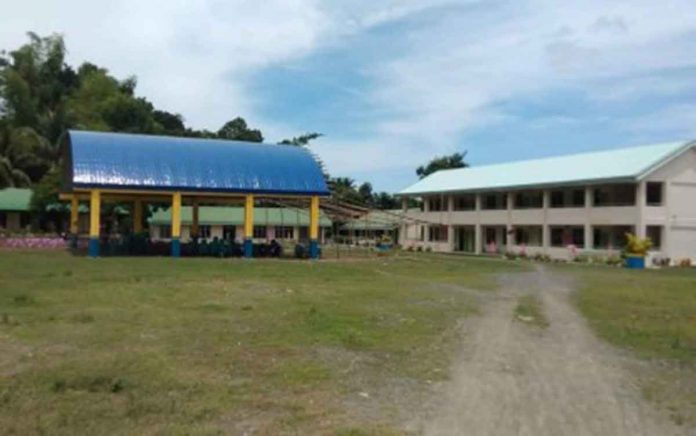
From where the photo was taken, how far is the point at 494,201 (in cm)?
6091

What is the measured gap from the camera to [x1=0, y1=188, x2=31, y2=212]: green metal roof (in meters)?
61.8

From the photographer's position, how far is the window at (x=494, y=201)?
5959cm

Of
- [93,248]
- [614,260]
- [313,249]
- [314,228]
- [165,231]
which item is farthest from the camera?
[165,231]

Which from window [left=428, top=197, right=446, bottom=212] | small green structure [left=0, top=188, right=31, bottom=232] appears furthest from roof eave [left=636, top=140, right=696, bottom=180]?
small green structure [left=0, top=188, right=31, bottom=232]

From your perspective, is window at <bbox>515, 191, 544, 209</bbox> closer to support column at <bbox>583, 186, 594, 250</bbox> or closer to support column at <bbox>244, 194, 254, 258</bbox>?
support column at <bbox>583, 186, 594, 250</bbox>

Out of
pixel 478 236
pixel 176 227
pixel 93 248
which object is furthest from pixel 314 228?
pixel 478 236

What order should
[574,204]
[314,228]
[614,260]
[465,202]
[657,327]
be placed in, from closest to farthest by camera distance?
[657,327]
[314,228]
[614,260]
[574,204]
[465,202]

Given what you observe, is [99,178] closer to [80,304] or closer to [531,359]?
[80,304]

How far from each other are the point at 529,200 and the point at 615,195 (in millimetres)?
8712

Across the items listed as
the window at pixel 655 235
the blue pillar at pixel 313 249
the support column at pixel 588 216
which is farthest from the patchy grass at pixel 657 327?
the support column at pixel 588 216

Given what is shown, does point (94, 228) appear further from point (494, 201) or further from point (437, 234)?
point (437, 234)

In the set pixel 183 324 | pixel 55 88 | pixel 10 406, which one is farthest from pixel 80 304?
pixel 55 88

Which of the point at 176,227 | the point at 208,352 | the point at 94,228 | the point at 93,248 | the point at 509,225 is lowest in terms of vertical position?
the point at 208,352

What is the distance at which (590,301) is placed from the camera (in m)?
20.5
